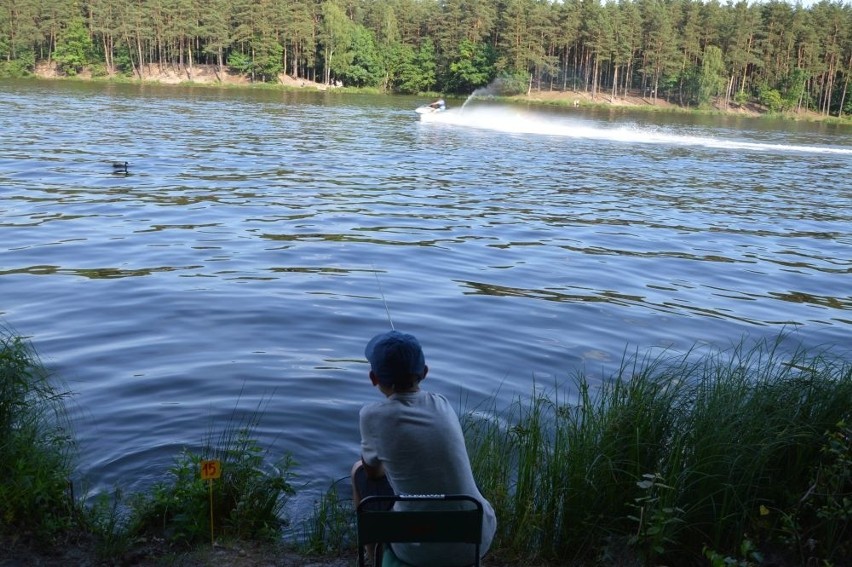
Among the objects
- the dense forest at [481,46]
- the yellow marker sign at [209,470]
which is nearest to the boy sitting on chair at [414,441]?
the yellow marker sign at [209,470]

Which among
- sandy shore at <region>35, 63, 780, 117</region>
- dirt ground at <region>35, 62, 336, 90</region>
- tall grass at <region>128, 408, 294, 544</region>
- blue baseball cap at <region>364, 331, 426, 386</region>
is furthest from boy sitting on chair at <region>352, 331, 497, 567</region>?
dirt ground at <region>35, 62, 336, 90</region>

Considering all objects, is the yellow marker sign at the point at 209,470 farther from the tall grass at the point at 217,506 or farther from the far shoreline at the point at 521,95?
the far shoreline at the point at 521,95

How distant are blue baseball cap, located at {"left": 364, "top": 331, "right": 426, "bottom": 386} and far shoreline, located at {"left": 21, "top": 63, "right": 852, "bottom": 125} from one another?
311 ft

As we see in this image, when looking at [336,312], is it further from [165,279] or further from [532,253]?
[532,253]

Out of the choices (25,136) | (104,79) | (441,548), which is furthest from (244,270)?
(104,79)

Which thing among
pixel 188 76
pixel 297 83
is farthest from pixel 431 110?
pixel 188 76

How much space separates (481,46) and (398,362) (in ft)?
363

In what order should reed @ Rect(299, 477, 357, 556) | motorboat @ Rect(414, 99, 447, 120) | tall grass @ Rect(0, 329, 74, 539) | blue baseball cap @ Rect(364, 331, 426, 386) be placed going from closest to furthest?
blue baseball cap @ Rect(364, 331, 426, 386) < tall grass @ Rect(0, 329, 74, 539) < reed @ Rect(299, 477, 357, 556) < motorboat @ Rect(414, 99, 447, 120)

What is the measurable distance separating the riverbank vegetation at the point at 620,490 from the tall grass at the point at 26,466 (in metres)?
0.01

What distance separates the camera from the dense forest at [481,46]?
349 feet

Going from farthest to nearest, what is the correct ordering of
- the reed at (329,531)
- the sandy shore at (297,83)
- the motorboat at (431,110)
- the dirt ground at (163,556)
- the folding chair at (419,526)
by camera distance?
the sandy shore at (297,83), the motorboat at (431,110), the reed at (329,531), the dirt ground at (163,556), the folding chair at (419,526)

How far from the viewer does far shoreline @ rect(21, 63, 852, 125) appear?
331 ft

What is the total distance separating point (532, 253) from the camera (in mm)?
18000

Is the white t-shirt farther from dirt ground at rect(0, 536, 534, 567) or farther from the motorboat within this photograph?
the motorboat
